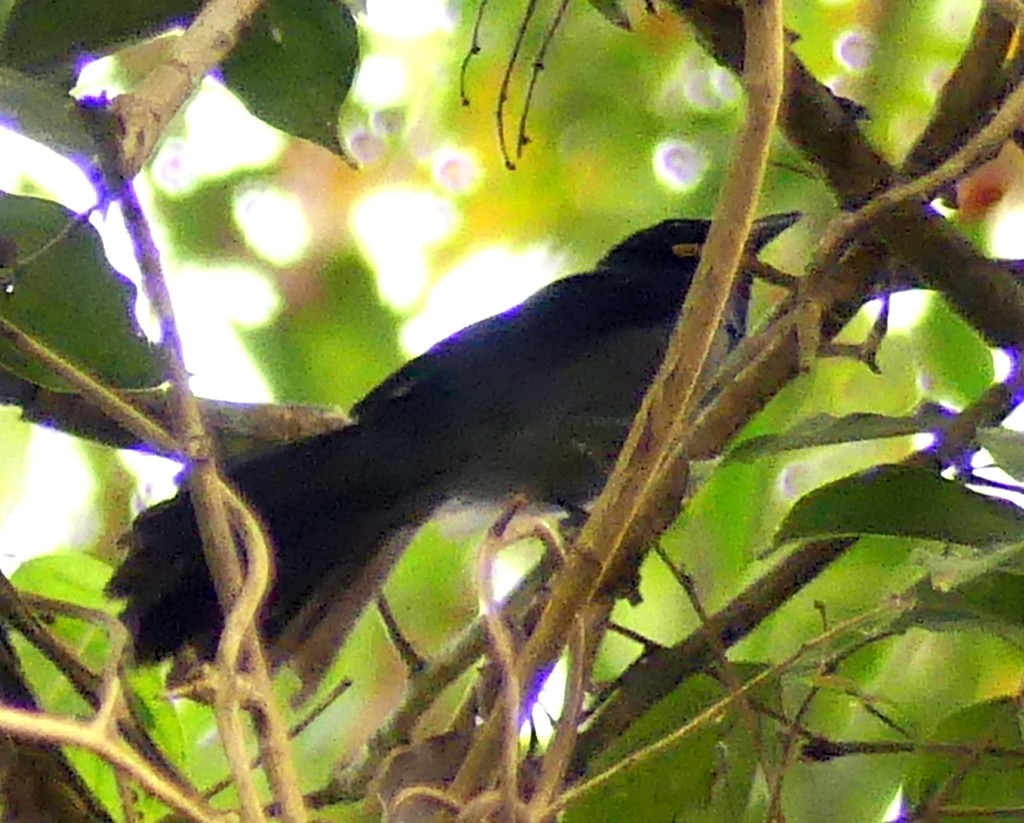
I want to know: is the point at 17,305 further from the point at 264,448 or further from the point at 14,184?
the point at 14,184

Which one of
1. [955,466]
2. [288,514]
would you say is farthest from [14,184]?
[955,466]

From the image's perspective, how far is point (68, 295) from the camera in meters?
0.59

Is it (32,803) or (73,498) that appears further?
(73,498)

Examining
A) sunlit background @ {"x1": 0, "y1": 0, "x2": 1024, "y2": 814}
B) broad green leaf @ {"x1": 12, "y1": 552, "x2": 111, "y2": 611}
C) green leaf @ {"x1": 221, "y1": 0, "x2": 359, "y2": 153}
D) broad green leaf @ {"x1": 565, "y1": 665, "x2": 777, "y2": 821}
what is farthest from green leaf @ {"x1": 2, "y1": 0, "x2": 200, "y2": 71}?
sunlit background @ {"x1": 0, "y1": 0, "x2": 1024, "y2": 814}

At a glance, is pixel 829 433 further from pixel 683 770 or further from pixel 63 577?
pixel 63 577

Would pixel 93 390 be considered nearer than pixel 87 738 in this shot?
No

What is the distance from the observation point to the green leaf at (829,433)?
64 centimetres

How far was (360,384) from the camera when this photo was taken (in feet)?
5.07

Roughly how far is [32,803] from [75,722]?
30 cm

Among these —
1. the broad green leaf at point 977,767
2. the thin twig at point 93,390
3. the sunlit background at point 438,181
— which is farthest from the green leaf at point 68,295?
the sunlit background at point 438,181

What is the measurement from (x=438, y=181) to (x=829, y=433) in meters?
1.03

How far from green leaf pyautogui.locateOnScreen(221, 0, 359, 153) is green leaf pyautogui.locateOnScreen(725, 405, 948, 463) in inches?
10.4

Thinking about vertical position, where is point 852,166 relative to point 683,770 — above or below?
above

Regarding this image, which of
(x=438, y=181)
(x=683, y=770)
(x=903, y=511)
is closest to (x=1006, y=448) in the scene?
(x=903, y=511)
